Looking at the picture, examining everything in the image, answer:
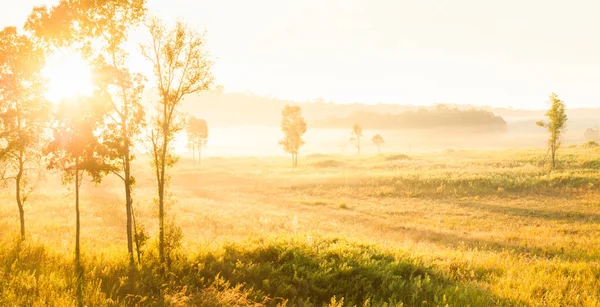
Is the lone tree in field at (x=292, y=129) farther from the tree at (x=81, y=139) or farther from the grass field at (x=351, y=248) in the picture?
the tree at (x=81, y=139)

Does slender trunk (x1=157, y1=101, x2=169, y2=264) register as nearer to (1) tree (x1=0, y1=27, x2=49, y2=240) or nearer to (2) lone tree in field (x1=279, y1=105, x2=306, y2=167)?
(1) tree (x1=0, y1=27, x2=49, y2=240)

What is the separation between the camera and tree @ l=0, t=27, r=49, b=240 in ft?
48.4

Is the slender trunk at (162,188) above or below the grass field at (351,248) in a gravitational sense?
above

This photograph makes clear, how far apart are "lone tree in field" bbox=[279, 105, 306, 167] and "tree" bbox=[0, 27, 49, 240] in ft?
209

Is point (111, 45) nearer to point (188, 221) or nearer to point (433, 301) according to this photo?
point (433, 301)

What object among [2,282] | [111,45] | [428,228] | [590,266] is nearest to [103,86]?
[111,45]

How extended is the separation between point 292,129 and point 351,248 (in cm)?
6686

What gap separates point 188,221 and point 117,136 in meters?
14.6

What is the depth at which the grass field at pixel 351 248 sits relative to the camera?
9922 millimetres

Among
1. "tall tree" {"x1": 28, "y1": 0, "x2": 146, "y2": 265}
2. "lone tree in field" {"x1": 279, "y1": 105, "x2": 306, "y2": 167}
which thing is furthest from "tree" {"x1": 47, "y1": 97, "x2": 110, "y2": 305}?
"lone tree in field" {"x1": 279, "y1": 105, "x2": 306, "y2": 167}

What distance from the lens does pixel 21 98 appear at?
15.1 m

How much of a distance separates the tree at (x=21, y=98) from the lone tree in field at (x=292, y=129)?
6372 centimetres

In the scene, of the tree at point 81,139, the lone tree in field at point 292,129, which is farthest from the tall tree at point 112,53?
the lone tree in field at point 292,129

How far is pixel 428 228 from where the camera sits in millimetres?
24453
